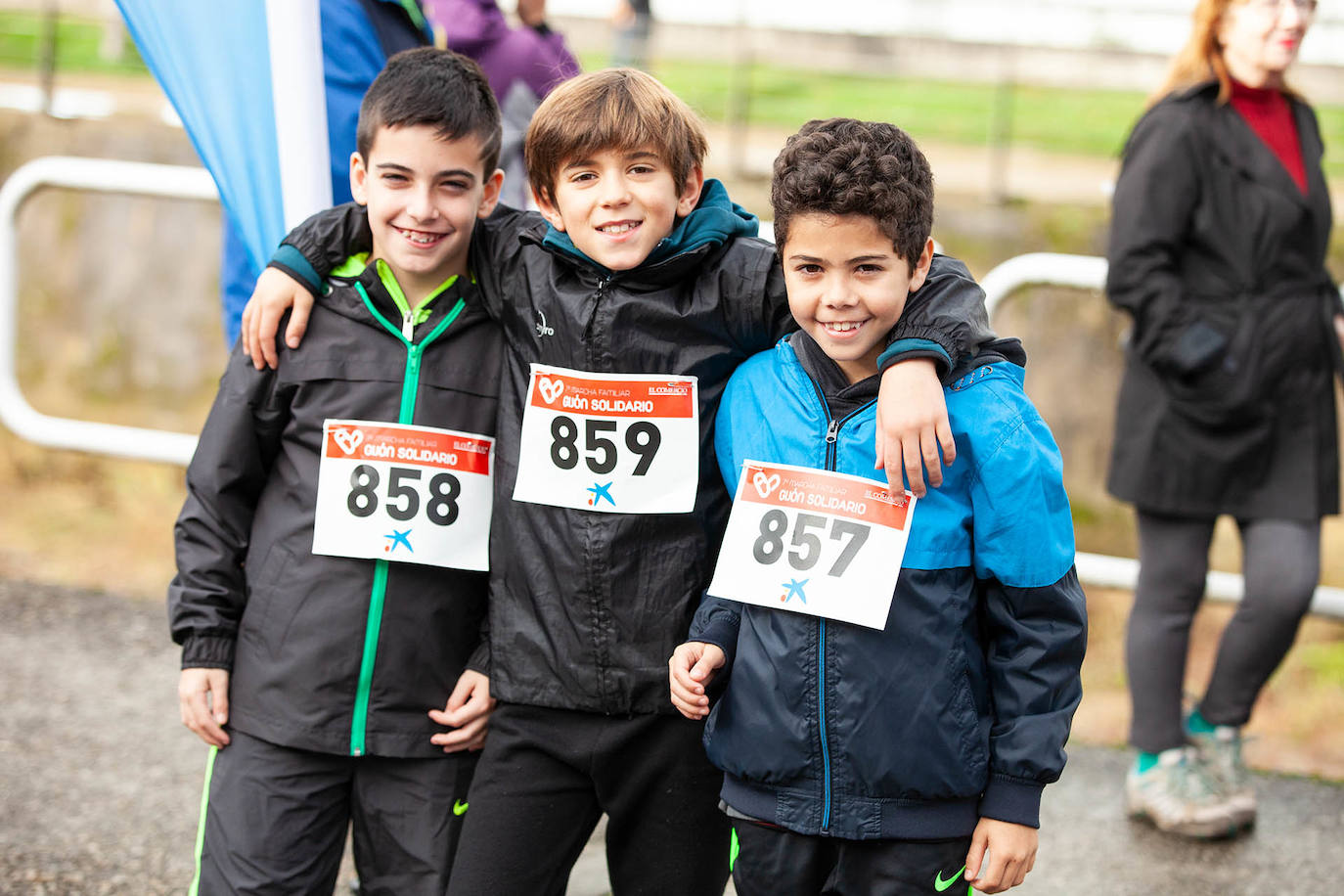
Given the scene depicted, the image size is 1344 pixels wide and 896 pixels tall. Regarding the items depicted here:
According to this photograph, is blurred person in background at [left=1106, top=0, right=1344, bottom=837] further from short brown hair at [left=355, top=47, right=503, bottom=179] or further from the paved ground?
short brown hair at [left=355, top=47, right=503, bottom=179]

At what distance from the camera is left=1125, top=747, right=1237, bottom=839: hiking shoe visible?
12.6ft

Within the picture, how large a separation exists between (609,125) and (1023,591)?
1036 millimetres

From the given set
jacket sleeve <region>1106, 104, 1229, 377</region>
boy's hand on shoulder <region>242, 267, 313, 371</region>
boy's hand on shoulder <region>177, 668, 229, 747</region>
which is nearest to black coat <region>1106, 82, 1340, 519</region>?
jacket sleeve <region>1106, 104, 1229, 377</region>

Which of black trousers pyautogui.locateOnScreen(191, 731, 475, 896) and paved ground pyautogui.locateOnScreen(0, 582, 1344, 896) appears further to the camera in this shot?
paved ground pyautogui.locateOnScreen(0, 582, 1344, 896)

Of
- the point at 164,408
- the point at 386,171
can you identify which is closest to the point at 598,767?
the point at 386,171

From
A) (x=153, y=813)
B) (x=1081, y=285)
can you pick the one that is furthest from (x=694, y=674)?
(x=1081, y=285)

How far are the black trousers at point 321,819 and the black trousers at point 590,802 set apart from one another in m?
0.15

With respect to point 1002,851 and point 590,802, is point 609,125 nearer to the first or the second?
point 590,802

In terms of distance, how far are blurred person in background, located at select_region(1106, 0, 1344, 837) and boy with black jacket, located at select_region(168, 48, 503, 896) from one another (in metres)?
1.92

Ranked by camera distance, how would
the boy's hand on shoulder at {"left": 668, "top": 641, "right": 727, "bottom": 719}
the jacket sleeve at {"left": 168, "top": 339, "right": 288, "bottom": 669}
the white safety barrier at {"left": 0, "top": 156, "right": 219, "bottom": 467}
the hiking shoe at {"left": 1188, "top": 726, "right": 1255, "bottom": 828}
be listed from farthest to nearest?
1. the white safety barrier at {"left": 0, "top": 156, "right": 219, "bottom": 467}
2. the hiking shoe at {"left": 1188, "top": 726, "right": 1255, "bottom": 828}
3. the jacket sleeve at {"left": 168, "top": 339, "right": 288, "bottom": 669}
4. the boy's hand on shoulder at {"left": 668, "top": 641, "right": 727, "bottom": 719}

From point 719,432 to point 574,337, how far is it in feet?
0.99

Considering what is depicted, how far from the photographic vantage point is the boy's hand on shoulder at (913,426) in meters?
2.20

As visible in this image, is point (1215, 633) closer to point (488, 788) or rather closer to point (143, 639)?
point (143, 639)

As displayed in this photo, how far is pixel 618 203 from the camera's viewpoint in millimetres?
2510
